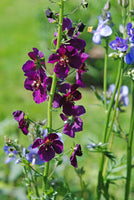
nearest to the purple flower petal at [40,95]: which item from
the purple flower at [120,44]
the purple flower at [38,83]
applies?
the purple flower at [38,83]

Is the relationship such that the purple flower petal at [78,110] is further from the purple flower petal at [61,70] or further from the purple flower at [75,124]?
the purple flower petal at [61,70]

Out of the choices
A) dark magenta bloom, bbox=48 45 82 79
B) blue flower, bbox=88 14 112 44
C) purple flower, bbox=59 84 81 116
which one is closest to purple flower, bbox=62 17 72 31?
dark magenta bloom, bbox=48 45 82 79

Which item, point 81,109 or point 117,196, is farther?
point 117,196

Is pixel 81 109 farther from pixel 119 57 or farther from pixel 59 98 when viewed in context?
pixel 119 57

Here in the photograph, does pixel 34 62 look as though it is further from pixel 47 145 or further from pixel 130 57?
pixel 130 57

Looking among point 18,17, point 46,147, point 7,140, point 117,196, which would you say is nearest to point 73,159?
point 46,147

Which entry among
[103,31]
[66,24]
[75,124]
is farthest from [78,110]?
[103,31]
